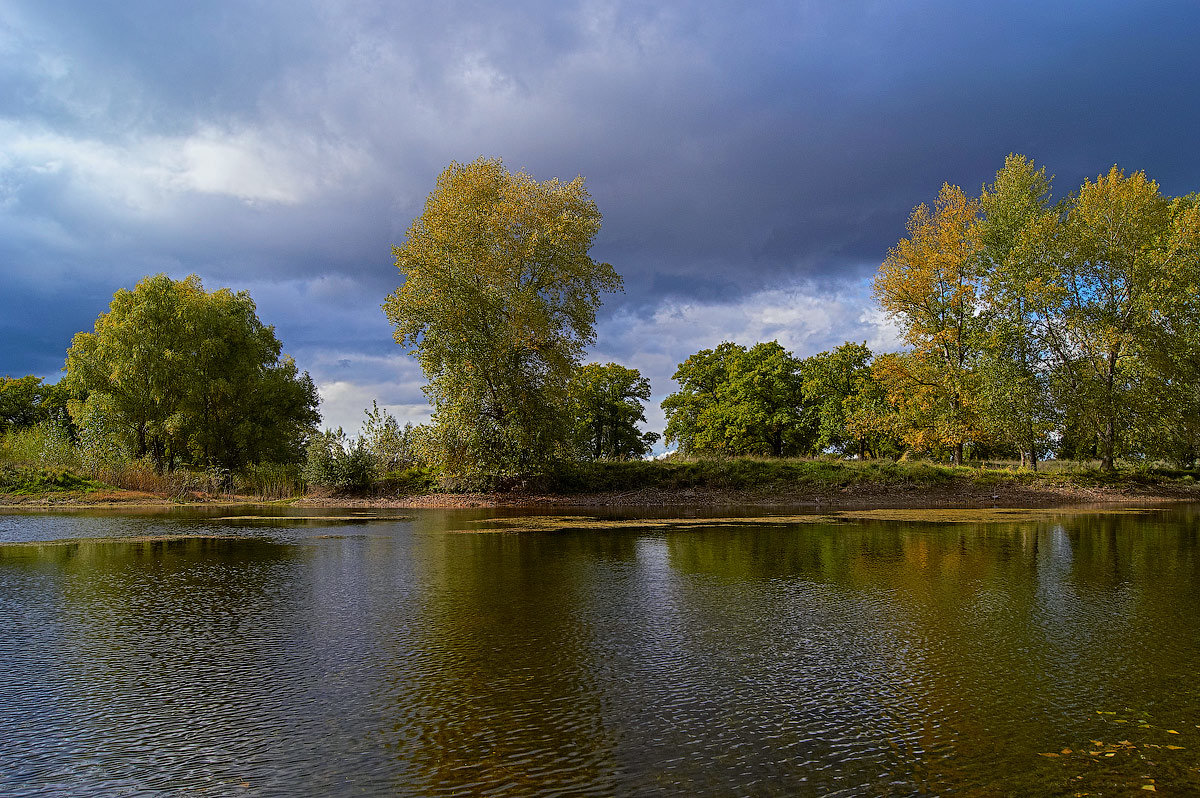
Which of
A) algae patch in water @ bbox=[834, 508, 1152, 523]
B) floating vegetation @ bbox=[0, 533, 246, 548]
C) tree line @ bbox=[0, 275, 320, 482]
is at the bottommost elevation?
algae patch in water @ bbox=[834, 508, 1152, 523]

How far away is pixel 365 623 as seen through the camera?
23.0 feet

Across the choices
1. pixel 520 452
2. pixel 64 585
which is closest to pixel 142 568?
pixel 64 585

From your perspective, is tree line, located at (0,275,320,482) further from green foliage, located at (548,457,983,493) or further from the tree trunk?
the tree trunk

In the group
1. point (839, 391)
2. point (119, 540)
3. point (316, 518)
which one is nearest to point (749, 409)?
point (839, 391)

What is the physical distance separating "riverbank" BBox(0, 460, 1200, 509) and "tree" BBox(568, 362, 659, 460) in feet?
80.6

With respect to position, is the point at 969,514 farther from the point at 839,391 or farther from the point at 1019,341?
the point at 839,391

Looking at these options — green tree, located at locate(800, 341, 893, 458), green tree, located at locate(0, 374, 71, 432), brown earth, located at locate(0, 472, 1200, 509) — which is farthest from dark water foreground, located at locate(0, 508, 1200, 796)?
green tree, located at locate(0, 374, 71, 432)

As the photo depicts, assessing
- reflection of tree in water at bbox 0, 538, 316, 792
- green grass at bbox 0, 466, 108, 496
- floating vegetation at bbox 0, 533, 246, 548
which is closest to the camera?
reflection of tree in water at bbox 0, 538, 316, 792

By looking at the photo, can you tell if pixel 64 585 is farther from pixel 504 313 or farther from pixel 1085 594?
pixel 504 313

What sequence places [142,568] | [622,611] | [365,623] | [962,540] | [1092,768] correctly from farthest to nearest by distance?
[962,540] < [142,568] < [622,611] < [365,623] < [1092,768]

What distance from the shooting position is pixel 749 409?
5091 cm

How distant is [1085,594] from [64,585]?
12.8 m

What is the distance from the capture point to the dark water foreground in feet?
12.0

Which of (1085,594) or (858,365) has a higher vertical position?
(858,365)
